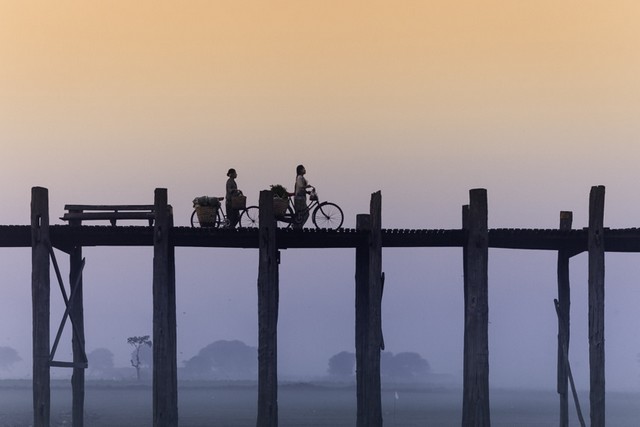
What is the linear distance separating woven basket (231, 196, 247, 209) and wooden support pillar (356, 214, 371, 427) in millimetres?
2405

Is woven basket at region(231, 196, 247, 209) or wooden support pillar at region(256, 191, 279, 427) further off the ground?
woven basket at region(231, 196, 247, 209)

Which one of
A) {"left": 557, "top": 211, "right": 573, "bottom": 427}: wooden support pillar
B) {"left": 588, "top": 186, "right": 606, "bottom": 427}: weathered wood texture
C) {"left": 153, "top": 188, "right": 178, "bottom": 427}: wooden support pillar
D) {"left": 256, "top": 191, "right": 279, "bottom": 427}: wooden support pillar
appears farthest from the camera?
{"left": 557, "top": 211, "right": 573, "bottom": 427}: wooden support pillar

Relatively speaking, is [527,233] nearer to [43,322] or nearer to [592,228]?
[592,228]

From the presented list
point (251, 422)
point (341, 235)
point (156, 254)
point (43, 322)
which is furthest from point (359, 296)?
point (251, 422)

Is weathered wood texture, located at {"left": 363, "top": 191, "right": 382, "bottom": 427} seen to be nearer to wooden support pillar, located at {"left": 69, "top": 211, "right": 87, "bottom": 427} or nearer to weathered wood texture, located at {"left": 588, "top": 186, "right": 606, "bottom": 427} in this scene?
weathered wood texture, located at {"left": 588, "top": 186, "right": 606, "bottom": 427}

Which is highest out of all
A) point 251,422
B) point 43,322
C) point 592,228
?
point 592,228

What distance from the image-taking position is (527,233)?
2855 centimetres

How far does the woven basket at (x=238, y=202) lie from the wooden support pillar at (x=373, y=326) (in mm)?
2607

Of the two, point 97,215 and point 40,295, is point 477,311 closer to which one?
point 97,215

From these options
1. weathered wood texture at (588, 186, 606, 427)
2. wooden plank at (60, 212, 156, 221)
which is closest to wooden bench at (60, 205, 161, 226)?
wooden plank at (60, 212, 156, 221)

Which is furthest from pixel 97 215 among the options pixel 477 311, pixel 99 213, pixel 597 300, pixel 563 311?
pixel 563 311

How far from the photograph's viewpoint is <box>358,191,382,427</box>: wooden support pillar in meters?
27.8

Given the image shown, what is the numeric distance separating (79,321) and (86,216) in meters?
3.87

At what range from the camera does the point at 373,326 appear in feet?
92.1
